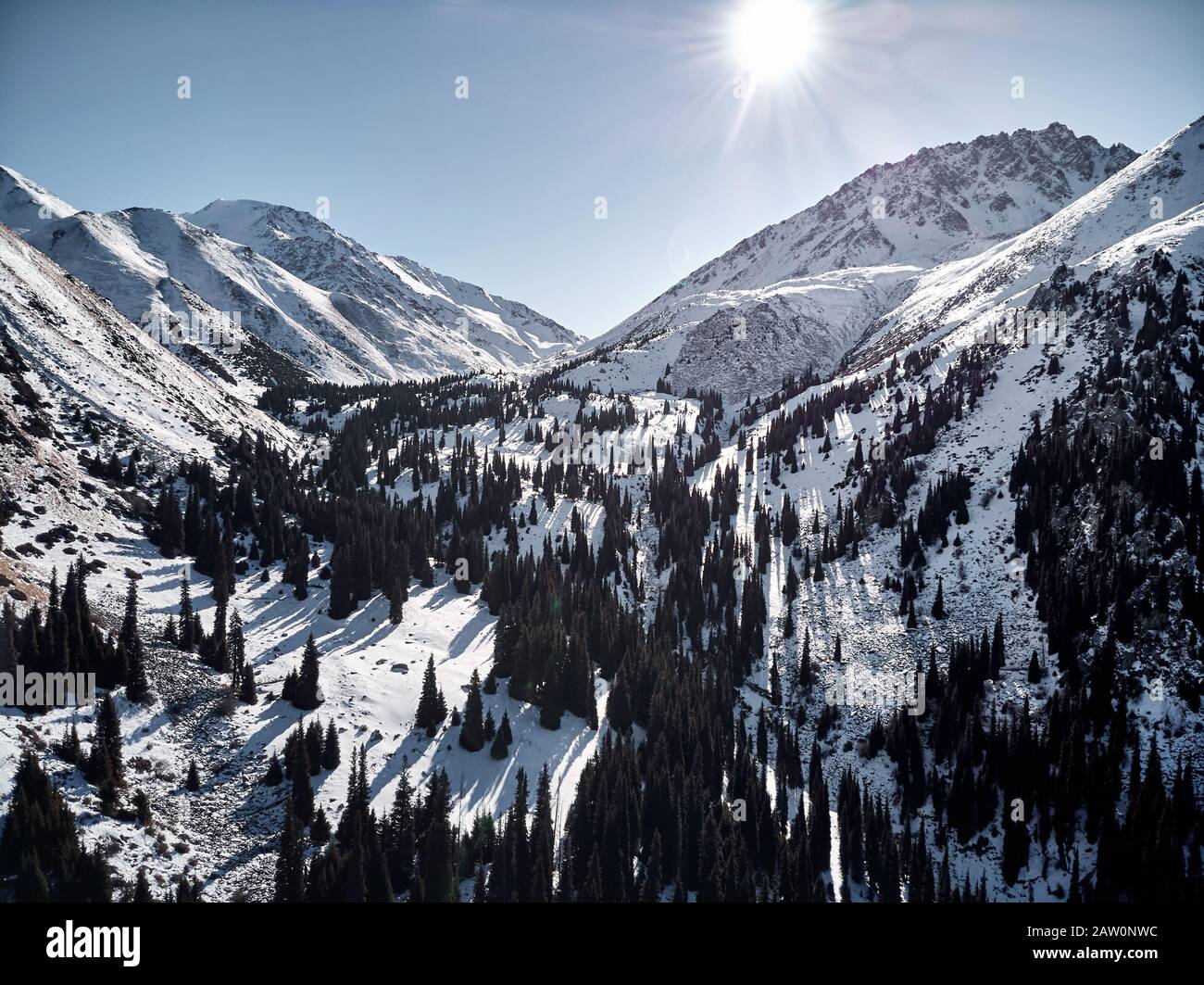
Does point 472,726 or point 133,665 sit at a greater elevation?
point 133,665

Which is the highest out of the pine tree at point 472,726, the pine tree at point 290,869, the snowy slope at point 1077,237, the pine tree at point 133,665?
Answer: the snowy slope at point 1077,237

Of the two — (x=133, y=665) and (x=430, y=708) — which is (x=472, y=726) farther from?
(x=133, y=665)

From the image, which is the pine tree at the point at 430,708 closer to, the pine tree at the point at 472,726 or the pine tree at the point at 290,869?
the pine tree at the point at 472,726

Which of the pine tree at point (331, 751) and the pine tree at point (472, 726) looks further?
the pine tree at point (472, 726)

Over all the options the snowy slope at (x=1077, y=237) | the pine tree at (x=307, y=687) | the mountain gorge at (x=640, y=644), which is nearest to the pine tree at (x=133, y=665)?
the mountain gorge at (x=640, y=644)

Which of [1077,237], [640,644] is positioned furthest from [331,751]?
[1077,237]

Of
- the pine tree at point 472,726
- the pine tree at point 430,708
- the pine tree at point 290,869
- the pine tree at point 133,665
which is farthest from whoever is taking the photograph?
the pine tree at point 430,708

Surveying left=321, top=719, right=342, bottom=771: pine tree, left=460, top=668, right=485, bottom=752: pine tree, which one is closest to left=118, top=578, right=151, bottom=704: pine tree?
left=321, top=719, right=342, bottom=771: pine tree

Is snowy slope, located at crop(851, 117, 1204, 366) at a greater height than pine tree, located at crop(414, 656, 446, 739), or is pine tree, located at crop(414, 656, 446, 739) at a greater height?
snowy slope, located at crop(851, 117, 1204, 366)

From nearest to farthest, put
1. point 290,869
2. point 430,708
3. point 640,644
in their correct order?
point 290,869 → point 430,708 → point 640,644

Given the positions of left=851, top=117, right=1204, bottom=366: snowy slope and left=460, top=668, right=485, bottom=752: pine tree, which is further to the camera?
left=851, top=117, right=1204, bottom=366: snowy slope

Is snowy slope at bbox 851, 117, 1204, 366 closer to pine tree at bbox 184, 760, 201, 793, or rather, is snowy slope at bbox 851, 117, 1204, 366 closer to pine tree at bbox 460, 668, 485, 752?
pine tree at bbox 460, 668, 485, 752
